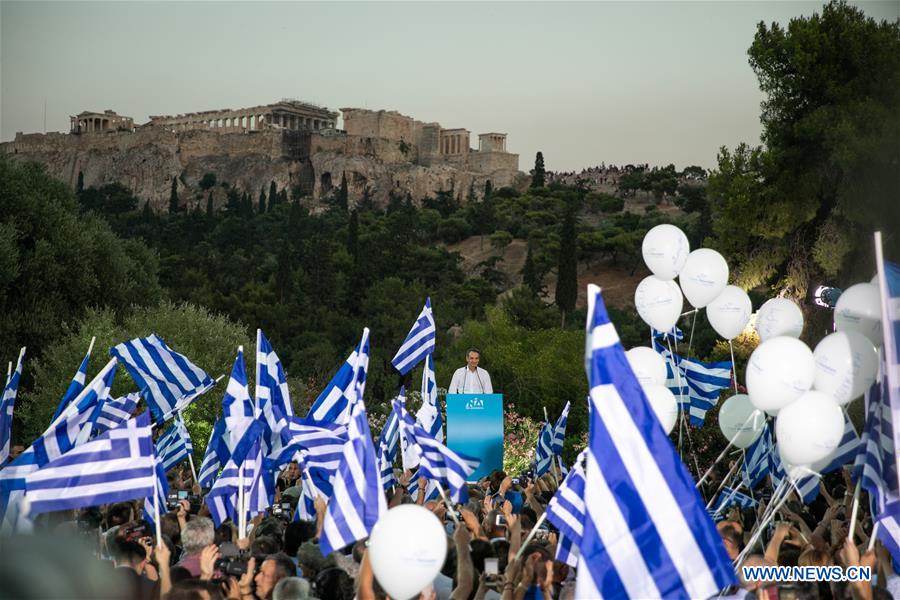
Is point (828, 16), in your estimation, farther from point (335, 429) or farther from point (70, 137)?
point (70, 137)

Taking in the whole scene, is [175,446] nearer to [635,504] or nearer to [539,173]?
[635,504]

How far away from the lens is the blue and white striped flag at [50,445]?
6102 mm

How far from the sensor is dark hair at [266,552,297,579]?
15.7 ft

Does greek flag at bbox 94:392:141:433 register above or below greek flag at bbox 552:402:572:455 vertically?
above

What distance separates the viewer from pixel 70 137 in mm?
109125

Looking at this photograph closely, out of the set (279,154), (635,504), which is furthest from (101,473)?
→ (279,154)

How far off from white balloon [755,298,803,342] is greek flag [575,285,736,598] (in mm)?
3204

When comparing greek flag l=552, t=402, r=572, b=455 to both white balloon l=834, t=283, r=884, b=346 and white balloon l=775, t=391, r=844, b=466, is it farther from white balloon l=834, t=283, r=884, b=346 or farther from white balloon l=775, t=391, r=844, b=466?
white balloon l=775, t=391, r=844, b=466

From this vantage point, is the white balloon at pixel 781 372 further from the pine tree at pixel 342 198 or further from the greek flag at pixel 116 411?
the pine tree at pixel 342 198

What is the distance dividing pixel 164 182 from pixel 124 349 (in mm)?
98255

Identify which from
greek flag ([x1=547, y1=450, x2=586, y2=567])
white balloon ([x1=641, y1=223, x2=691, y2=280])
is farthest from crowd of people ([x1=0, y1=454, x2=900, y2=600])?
white balloon ([x1=641, y1=223, x2=691, y2=280])

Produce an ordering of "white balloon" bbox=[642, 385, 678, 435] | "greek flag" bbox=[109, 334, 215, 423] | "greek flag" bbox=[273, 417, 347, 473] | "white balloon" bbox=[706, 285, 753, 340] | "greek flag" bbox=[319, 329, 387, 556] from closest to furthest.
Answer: "greek flag" bbox=[319, 329, 387, 556] < "white balloon" bbox=[642, 385, 678, 435] < "greek flag" bbox=[273, 417, 347, 473] < "white balloon" bbox=[706, 285, 753, 340] < "greek flag" bbox=[109, 334, 215, 423]

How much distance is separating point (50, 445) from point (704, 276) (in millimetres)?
4853

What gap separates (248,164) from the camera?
10138 cm
